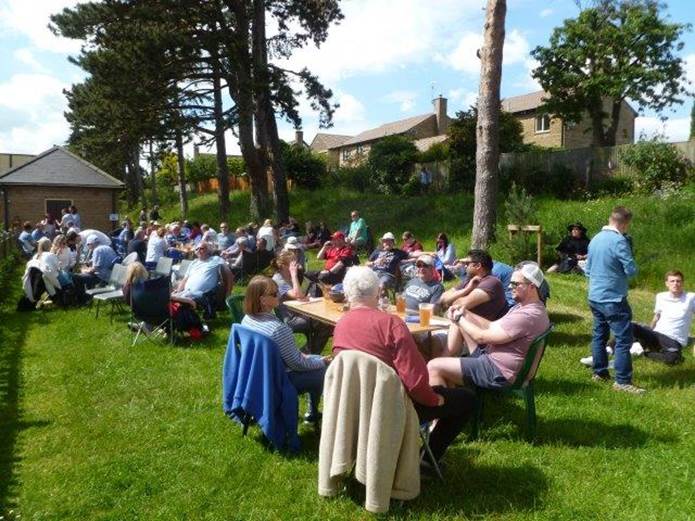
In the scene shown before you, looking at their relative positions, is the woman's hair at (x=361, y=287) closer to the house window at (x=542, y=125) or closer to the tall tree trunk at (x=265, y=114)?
the tall tree trunk at (x=265, y=114)

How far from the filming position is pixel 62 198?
2709 centimetres

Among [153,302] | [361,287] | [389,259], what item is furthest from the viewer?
[389,259]

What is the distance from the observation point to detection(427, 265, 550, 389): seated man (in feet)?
13.1

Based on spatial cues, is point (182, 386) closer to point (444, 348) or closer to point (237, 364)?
point (237, 364)

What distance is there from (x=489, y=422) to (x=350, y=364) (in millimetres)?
2002

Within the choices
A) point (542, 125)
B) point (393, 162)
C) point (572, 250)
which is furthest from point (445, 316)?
point (542, 125)

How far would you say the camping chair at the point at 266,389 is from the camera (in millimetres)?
3947

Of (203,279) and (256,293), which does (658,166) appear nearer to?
(203,279)

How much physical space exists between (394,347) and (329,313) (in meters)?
1.90

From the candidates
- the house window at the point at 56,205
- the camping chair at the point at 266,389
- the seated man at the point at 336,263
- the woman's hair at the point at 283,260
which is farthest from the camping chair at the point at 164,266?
the house window at the point at 56,205

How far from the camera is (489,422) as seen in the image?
4.65m

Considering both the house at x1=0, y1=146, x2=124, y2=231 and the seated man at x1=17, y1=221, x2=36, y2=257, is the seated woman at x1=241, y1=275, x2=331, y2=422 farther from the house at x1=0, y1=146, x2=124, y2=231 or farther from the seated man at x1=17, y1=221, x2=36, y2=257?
the house at x1=0, y1=146, x2=124, y2=231

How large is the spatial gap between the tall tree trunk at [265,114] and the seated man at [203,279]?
10467 millimetres

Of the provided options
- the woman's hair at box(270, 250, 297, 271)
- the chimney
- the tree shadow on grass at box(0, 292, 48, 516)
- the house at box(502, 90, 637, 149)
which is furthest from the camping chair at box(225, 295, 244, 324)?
the chimney
